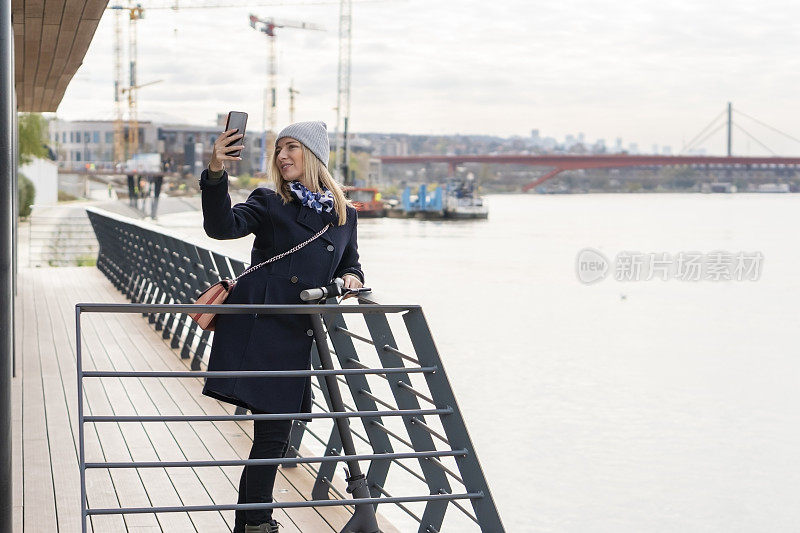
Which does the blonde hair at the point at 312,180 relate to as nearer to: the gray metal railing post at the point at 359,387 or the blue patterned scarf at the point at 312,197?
the blue patterned scarf at the point at 312,197

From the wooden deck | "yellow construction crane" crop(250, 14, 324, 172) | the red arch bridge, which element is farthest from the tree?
"yellow construction crane" crop(250, 14, 324, 172)

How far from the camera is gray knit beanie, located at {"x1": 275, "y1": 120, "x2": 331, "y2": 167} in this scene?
2951 millimetres

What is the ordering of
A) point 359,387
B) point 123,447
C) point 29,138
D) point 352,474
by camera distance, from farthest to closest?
point 29,138 → point 123,447 → point 359,387 → point 352,474

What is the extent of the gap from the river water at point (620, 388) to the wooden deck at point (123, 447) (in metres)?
0.91

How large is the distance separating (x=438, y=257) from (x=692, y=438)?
28.7 meters

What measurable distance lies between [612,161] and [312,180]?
162 feet

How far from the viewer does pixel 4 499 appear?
2.57 metres

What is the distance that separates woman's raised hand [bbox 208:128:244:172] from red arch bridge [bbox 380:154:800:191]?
49.2m

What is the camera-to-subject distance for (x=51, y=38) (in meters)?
6.81

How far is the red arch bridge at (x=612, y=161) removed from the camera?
51.5 metres

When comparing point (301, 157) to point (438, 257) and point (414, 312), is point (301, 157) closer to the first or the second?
point (414, 312)

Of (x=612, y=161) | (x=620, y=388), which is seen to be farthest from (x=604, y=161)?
(x=620, y=388)

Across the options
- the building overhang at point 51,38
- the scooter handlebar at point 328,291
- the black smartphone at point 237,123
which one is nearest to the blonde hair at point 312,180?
the scooter handlebar at point 328,291

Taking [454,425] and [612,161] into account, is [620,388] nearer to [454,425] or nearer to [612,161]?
[454,425]
